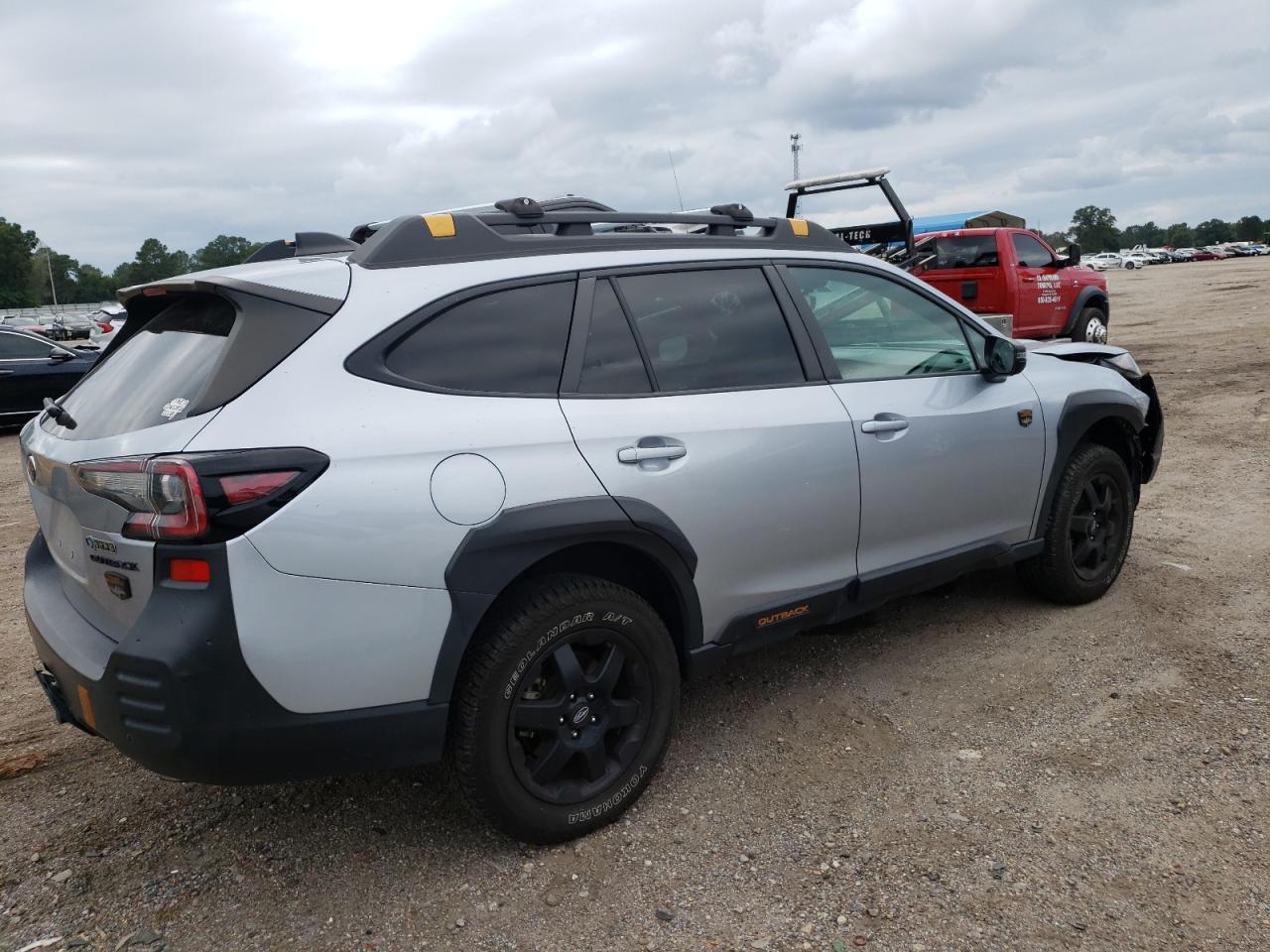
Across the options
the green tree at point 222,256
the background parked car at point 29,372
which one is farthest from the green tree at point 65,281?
the background parked car at point 29,372

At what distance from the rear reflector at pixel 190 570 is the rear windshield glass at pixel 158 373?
14.9 inches

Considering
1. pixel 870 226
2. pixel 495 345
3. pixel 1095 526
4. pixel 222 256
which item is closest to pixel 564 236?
pixel 495 345

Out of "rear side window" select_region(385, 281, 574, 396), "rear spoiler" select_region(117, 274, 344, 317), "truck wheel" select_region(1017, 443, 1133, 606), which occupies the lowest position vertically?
"truck wheel" select_region(1017, 443, 1133, 606)

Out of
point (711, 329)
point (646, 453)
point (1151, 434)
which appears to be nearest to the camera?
point (646, 453)

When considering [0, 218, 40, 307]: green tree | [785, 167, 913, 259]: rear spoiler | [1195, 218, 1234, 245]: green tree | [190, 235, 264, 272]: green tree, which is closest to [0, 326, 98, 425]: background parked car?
[190, 235, 264, 272]: green tree

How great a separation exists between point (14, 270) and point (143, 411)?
118456mm

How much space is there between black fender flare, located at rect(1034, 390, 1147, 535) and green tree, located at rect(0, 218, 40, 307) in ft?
380

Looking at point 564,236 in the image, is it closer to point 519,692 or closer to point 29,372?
point 519,692

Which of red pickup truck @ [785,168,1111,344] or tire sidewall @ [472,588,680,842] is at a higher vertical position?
red pickup truck @ [785,168,1111,344]

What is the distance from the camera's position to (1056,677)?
3.97 meters

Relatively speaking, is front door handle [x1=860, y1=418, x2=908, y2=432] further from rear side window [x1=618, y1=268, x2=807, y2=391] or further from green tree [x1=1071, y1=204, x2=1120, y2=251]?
green tree [x1=1071, y1=204, x2=1120, y2=251]

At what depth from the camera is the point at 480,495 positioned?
260cm

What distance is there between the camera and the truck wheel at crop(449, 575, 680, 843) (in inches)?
105

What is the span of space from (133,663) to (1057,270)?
1314cm
